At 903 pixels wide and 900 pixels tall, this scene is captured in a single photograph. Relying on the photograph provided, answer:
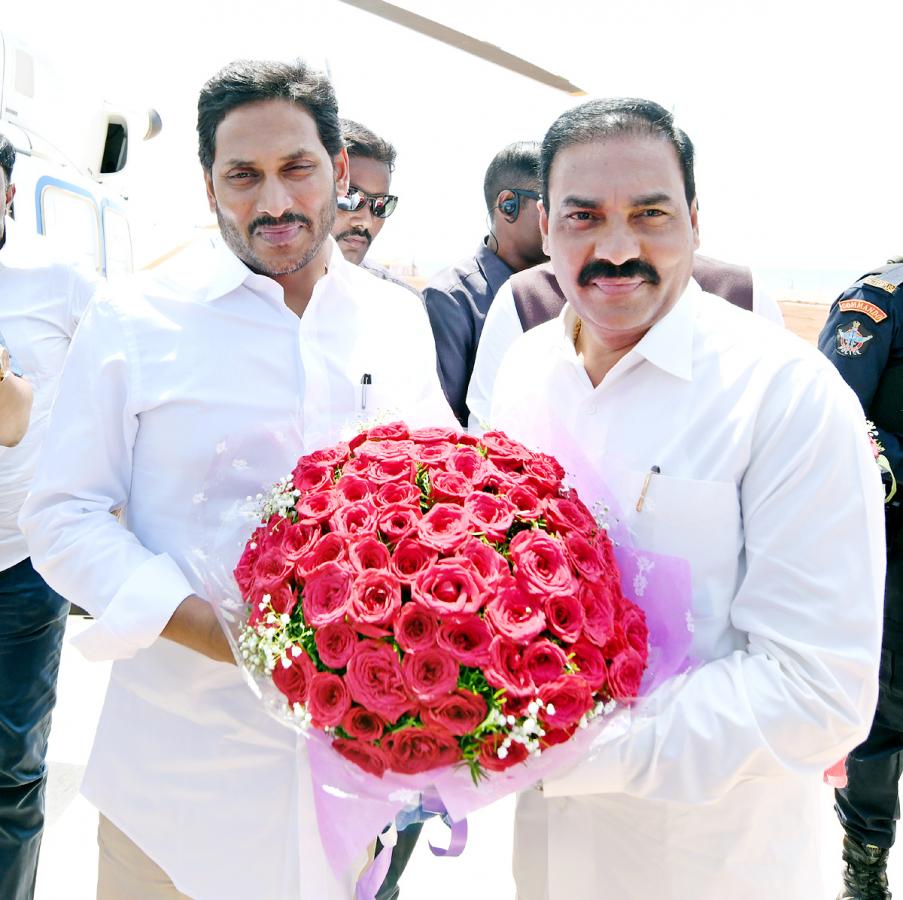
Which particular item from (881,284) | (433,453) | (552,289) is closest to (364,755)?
(433,453)

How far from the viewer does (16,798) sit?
2.35 meters

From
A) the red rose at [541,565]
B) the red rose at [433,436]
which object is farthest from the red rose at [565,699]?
the red rose at [433,436]

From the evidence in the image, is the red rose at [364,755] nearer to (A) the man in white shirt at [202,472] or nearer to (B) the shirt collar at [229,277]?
(A) the man in white shirt at [202,472]

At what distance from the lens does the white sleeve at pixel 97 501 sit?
1483mm

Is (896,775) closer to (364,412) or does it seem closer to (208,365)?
(364,412)

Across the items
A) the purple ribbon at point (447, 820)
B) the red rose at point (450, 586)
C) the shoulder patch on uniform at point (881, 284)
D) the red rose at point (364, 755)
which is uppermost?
the shoulder patch on uniform at point (881, 284)

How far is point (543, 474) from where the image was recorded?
1.35m

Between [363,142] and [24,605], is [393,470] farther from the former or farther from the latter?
[363,142]

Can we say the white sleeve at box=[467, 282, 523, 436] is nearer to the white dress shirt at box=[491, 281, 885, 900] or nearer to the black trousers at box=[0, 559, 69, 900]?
the white dress shirt at box=[491, 281, 885, 900]

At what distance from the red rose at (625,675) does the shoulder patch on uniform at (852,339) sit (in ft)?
6.87

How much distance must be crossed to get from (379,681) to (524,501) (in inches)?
14.0

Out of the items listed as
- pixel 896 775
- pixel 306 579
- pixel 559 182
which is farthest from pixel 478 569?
pixel 896 775

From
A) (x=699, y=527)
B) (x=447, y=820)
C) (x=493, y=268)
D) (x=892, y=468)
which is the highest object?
(x=493, y=268)

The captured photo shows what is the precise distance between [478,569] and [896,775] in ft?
7.64
